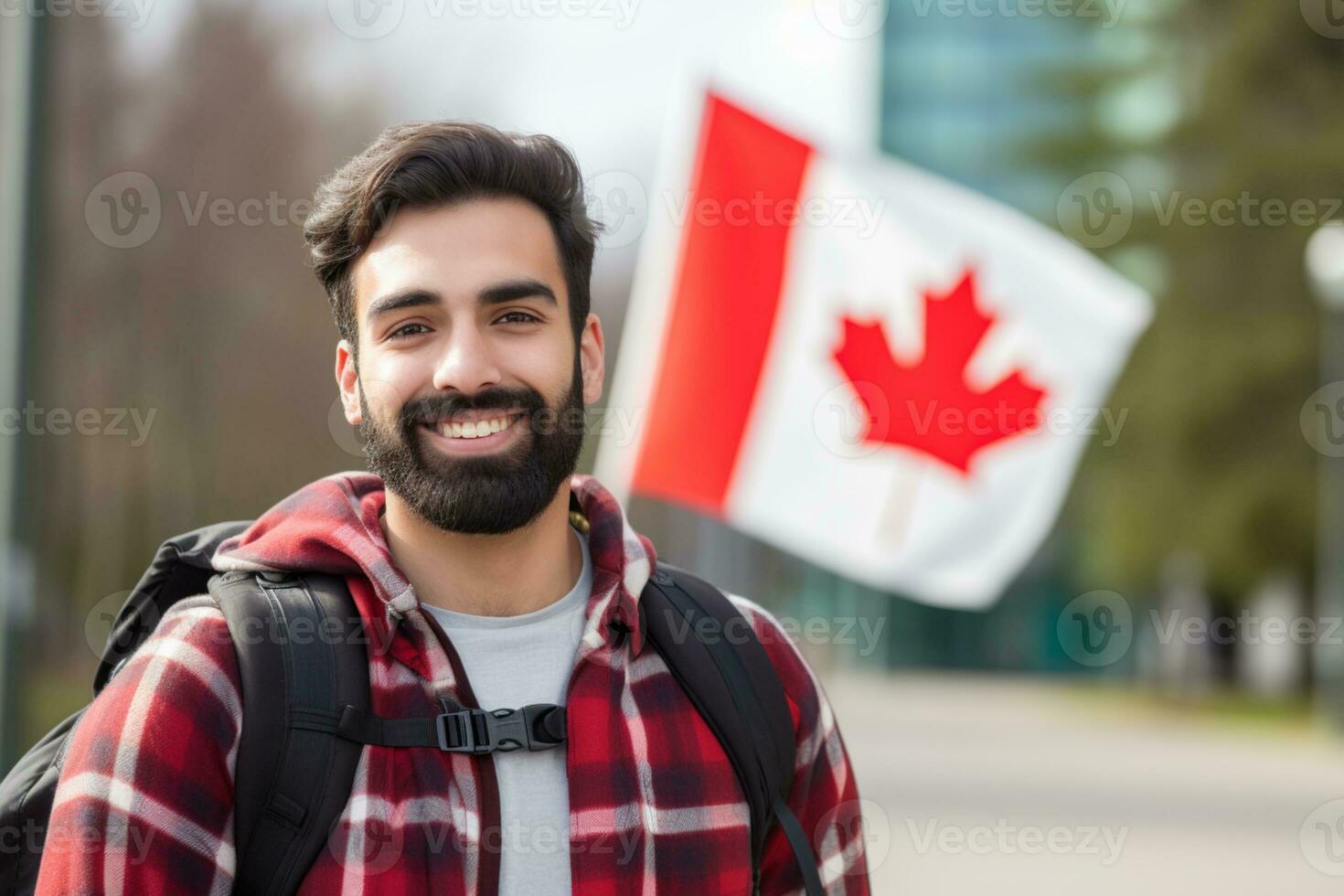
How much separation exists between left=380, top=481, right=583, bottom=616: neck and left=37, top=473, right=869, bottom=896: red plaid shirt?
0.05 metres

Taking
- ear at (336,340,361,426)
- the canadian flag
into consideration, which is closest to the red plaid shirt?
ear at (336,340,361,426)

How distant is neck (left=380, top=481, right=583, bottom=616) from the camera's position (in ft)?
9.27

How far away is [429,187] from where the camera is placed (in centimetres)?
281

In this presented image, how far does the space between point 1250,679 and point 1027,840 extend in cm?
2791

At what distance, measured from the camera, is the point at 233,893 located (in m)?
2.42

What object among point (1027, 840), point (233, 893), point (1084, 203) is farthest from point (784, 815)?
point (1084, 203)

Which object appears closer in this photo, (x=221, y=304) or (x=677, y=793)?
(x=677, y=793)

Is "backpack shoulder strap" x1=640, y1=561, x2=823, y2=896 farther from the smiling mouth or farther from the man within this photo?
the smiling mouth

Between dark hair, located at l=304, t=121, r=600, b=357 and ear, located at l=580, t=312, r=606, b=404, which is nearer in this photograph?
dark hair, located at l=304, t=121, r=600, b=357

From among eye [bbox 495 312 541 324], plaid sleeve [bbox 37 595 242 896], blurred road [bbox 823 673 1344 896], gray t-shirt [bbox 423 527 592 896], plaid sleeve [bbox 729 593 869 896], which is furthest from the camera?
blurred road [bbox 823 673 1344 896]

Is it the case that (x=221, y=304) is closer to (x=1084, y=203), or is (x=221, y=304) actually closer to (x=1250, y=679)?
(x=1084, y=203)

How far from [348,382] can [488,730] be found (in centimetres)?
66

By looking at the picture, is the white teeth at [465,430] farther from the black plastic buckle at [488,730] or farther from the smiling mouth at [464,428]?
the black plastic buckle at [488,730]

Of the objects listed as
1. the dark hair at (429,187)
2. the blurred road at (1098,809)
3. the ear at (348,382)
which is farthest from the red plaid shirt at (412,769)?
the blurred road at (1098,809)
